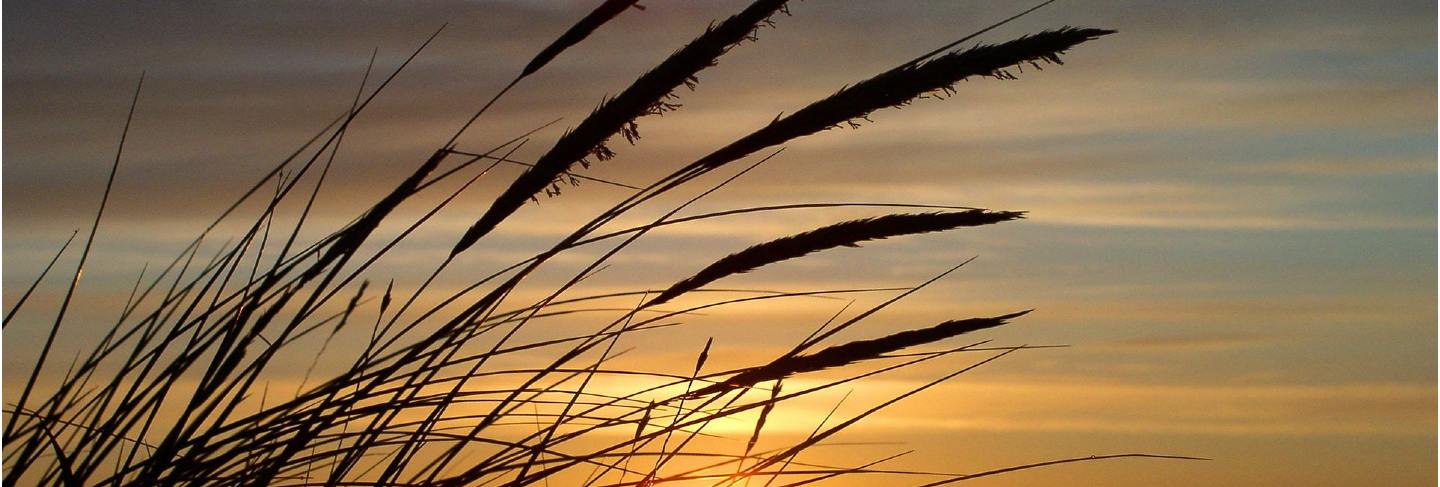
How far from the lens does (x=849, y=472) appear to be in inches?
64.7

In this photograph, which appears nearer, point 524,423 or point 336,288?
point 336,288

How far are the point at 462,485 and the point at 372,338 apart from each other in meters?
0.19

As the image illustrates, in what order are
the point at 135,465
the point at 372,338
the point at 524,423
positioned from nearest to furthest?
the point at 135,465
the point at 372,338
the point at 524,423

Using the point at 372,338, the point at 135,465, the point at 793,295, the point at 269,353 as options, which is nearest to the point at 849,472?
the point at 793,295

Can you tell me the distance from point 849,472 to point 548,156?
715 mm

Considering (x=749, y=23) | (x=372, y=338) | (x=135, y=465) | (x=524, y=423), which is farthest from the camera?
(x=524, y=423)

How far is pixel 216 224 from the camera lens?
4.83 ft

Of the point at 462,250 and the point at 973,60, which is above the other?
the point at 973,60

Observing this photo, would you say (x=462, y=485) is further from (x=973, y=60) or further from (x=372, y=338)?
(x=973, y=60)

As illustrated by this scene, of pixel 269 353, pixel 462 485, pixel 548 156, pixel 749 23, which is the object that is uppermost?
pixel 749 23

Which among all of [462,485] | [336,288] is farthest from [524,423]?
[336,288]

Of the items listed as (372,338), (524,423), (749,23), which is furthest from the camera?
(524,423)

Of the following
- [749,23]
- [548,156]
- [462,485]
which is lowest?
[462,485]

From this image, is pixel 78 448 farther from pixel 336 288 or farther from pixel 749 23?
pixel 749 23
